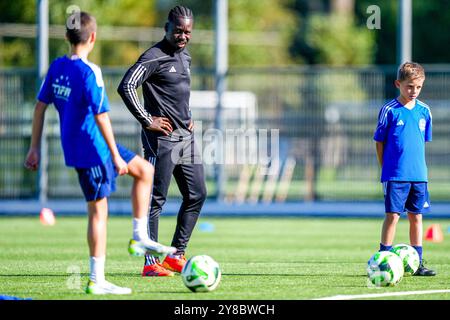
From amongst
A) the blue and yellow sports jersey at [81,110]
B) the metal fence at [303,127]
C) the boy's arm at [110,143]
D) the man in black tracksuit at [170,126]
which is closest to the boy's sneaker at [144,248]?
the boy's arm at [110,143]

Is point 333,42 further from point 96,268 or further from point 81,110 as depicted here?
point 96,268

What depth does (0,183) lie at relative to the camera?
73.5 ft

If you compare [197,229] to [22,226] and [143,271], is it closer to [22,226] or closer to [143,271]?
[22,226]

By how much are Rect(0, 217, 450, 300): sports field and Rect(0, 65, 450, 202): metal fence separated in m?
2.63

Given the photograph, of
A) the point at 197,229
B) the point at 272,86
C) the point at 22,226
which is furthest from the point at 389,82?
the point at 22,226

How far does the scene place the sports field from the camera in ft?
28.3

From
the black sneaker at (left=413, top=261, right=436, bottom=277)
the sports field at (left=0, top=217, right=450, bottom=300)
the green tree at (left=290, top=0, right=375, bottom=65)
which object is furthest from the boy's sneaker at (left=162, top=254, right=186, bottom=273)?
the green tree at (left=290, top=0, right=375, bottom=65)

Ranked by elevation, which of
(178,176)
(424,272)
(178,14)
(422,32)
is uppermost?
(422,32)

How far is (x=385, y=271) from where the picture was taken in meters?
9.01

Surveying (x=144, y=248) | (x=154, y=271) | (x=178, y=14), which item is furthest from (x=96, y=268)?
(x=178, y=14)

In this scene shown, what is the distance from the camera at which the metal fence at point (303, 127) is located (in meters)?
21.8

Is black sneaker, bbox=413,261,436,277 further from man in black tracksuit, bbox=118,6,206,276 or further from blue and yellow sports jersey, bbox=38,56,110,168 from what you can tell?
blue and yellow sports jersey, bbox=38,56,110,168

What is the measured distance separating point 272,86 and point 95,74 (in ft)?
48.3

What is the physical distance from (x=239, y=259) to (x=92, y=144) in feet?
13.7
